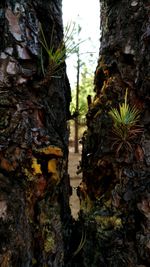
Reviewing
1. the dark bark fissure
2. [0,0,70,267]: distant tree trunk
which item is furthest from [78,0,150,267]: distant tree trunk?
[0,0,70,267]: distant tree trunk

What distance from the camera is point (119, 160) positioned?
2.15 m

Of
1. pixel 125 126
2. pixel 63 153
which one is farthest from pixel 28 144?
pixel 125 126

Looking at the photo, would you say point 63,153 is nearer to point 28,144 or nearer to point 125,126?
point 28,144

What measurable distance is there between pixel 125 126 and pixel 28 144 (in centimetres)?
69

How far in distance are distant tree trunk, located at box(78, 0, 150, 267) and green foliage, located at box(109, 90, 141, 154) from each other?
30mm

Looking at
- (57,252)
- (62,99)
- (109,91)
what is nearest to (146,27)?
(109,91)

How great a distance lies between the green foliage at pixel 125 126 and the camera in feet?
6.53

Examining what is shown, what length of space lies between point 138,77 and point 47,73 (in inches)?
27.6

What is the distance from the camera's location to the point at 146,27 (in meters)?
2.16

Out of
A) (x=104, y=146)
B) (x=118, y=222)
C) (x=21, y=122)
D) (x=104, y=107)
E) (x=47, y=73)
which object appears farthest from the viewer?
(x=104, y=107)

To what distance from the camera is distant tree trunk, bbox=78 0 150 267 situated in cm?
202

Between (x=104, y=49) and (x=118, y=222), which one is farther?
(x=104, y=49)

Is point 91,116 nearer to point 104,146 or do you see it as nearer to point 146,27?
point 104,146

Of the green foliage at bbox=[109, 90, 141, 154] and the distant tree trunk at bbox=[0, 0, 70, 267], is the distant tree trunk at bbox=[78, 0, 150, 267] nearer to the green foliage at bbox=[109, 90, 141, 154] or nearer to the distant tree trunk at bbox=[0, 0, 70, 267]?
the green foliage at bbox=[109, 90, 141, 154]
